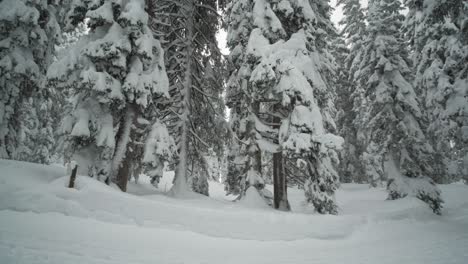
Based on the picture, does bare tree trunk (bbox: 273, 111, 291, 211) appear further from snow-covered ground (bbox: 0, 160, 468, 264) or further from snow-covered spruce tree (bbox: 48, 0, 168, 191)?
snow-covered spruce tree (bbox: 48, 0, 168, 191)

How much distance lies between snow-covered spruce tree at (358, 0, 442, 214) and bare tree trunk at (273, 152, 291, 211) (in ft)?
30.5

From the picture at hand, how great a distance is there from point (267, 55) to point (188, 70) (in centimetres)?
394

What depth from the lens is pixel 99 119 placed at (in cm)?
955

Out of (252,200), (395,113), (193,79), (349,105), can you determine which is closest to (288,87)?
(252,200)

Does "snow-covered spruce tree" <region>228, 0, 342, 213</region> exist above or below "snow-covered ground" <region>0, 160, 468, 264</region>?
above

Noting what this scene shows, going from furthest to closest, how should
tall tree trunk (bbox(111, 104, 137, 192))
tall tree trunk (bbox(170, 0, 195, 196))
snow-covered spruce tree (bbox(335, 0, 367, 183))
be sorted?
snow-covered spruce tree (bbox(335, 0, 367, 183)), tall tree trunk (bbox(170, 0, 195, 196)), tall tree trunk (bbox(111, 104, 137, 192))

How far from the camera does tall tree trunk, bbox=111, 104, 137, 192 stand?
1011 cm

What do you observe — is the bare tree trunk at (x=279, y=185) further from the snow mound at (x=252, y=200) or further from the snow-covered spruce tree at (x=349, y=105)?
the snow-covered spruce tree at (x=349, y=105)

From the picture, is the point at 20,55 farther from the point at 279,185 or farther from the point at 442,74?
the point at 442,74

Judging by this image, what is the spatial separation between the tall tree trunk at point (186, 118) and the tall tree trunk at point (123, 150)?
7.12 feet

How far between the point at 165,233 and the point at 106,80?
199 inches

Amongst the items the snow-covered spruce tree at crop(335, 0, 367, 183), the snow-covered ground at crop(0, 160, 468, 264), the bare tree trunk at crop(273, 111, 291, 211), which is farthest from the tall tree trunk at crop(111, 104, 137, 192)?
the snow-covered spruce tree at crop(335, 0, 367, 183)

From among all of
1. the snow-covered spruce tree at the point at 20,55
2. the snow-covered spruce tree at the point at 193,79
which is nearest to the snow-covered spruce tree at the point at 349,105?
the snow-covered spruce tree at the point at 193,79

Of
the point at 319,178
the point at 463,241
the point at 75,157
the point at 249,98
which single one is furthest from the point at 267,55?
the point at 463,241
